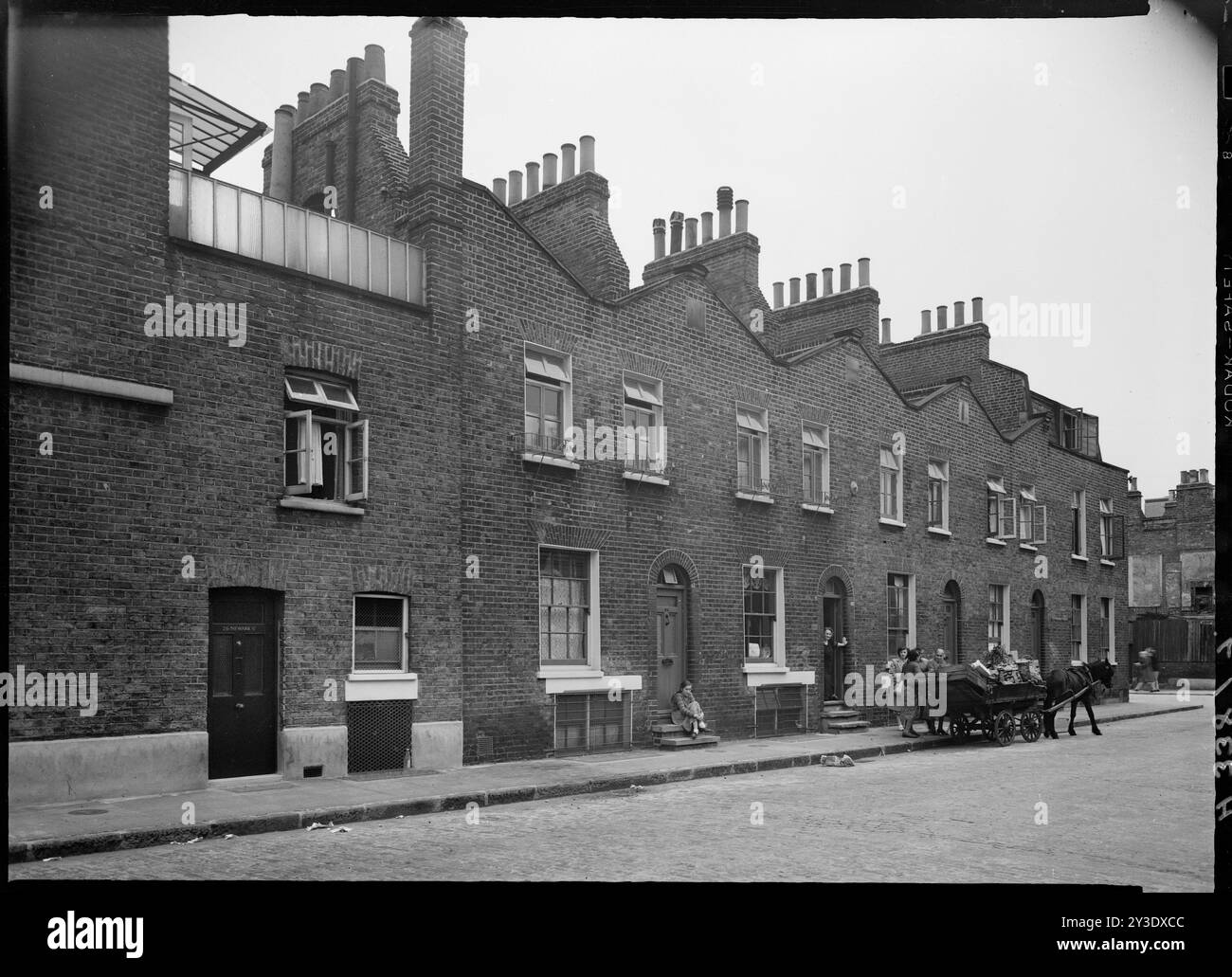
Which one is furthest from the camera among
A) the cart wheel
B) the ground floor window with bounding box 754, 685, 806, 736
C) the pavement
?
the ground floor window with bounding box 754, 685, 806, 736

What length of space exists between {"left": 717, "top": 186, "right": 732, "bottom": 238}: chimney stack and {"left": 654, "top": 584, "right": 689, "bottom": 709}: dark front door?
8655mm

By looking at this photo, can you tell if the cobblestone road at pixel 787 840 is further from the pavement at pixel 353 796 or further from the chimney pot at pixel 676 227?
the chimney pot at pixel 676 227

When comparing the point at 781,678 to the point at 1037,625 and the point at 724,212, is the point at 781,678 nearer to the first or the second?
the point at 724,212

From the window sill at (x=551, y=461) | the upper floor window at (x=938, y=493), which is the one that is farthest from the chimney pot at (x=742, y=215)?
the window sill at (x=551, y=461)

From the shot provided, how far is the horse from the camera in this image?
2100 centimetres

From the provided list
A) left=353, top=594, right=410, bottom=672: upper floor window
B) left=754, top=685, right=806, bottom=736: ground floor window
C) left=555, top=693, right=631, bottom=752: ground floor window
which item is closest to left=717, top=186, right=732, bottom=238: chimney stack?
left=754, top=685, right=806, bottom=736: ground floor window

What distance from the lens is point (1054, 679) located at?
2122 cm

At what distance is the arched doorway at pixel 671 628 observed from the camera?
18.6 meters

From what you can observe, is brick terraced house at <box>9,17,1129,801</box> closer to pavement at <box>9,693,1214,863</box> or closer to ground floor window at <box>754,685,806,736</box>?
ground floor window at <box>754,685,806,736</box>

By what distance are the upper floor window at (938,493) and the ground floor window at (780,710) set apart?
716 cm

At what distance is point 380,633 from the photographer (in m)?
14.5

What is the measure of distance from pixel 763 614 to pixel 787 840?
36.4ft

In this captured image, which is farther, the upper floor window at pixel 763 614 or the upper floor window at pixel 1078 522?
the upper floor window at pixel 1078 522
